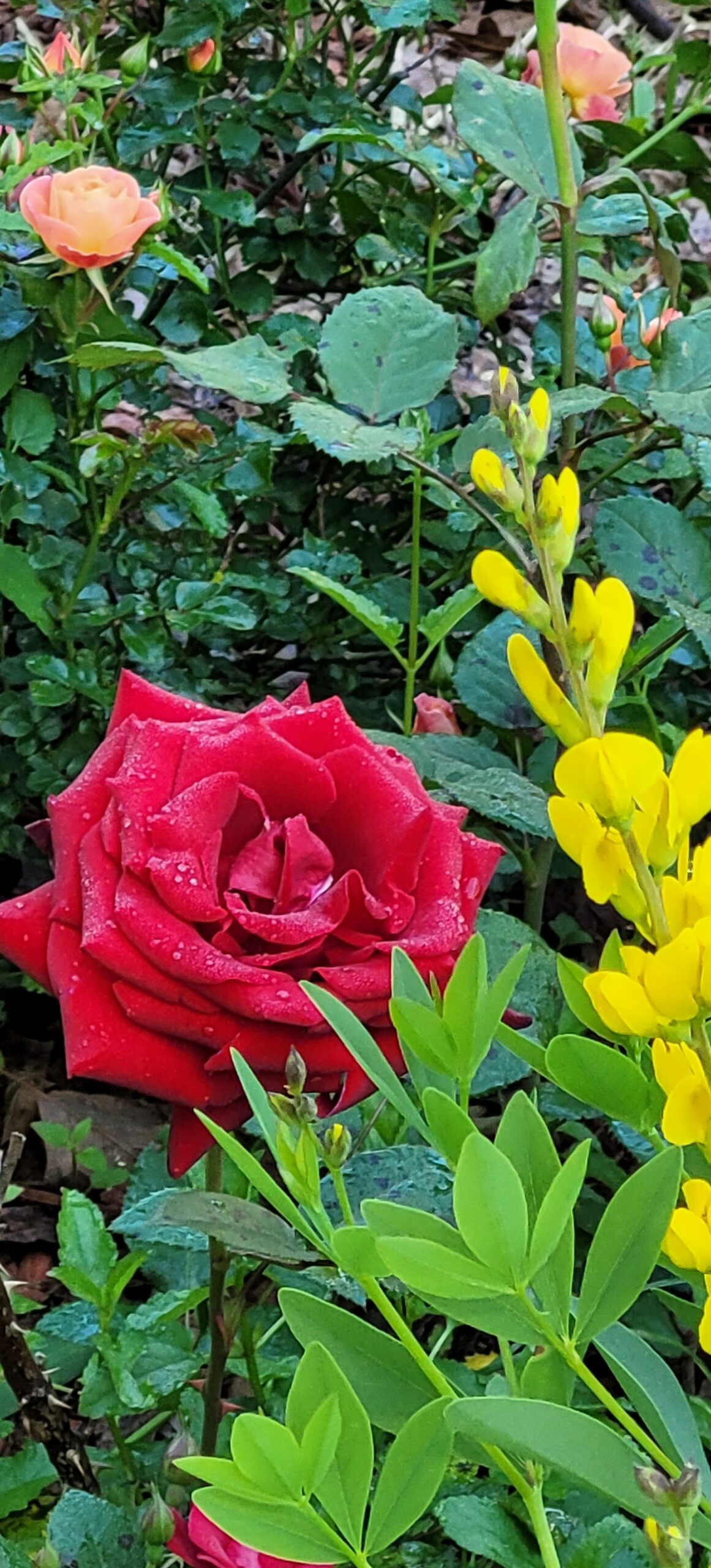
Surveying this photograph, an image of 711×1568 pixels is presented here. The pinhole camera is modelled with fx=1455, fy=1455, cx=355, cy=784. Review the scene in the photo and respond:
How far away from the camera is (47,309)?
3.39 ft

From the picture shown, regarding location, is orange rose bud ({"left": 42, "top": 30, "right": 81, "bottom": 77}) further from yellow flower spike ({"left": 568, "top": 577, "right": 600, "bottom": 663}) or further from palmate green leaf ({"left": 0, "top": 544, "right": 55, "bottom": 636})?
yellow flower spike ({"left": 568, "top": 577, "right": 600, "bottom": 663})

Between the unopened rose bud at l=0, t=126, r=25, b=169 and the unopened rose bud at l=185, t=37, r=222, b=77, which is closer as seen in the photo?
the unopened rose bud at l=0, t=126, r=25, b=169

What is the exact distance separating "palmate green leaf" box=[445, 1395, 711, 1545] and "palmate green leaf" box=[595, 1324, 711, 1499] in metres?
0.07

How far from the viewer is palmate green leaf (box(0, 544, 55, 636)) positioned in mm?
1068

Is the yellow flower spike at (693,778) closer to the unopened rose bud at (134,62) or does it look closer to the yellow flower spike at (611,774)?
the yellow flower spike at (611,774)

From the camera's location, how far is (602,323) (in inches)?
42.8

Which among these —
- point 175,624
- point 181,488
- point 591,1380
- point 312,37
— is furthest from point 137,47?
point 591,1380

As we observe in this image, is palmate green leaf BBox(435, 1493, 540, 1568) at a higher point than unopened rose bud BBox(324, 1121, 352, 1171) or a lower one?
lower

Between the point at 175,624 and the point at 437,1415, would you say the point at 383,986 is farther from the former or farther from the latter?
the point at 175,624

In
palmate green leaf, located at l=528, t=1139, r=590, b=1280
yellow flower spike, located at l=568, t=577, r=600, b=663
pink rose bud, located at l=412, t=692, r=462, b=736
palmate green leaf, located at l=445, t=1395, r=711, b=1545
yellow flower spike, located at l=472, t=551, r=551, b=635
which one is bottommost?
pink rose bud, located at l=412, t=692, r=462, b=736

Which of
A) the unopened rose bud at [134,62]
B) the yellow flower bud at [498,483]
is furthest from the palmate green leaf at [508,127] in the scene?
the yellow flower bud at [498,483]

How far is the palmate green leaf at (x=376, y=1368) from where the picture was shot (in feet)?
1.33

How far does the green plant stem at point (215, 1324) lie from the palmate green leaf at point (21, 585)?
569 mm

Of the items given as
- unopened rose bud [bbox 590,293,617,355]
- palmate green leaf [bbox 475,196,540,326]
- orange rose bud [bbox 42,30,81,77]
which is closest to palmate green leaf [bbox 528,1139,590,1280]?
palmate green leaf [bbox 475,196,540,326]
